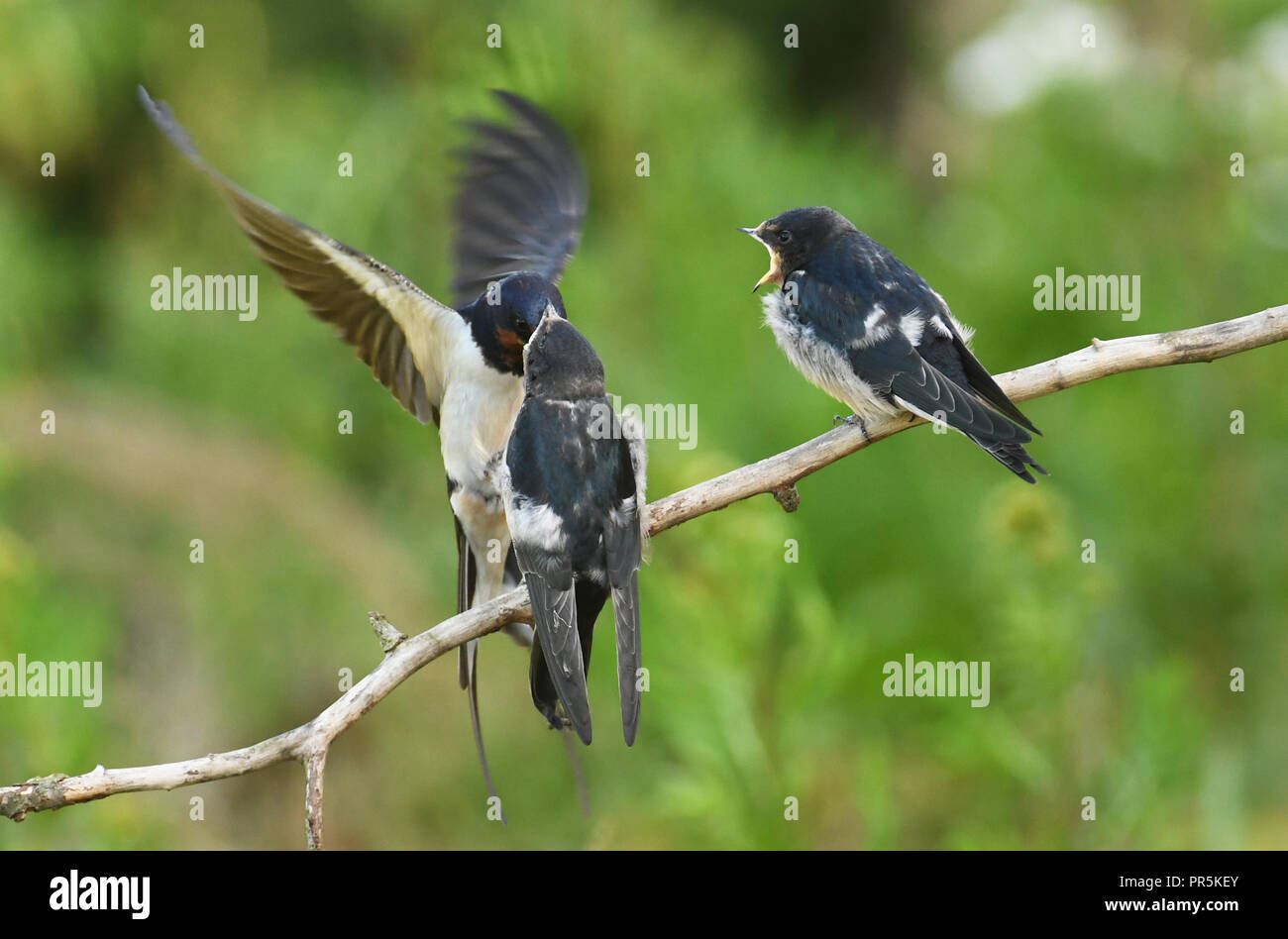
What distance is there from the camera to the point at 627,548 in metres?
1.70

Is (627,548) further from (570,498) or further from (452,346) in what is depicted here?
(452,346)

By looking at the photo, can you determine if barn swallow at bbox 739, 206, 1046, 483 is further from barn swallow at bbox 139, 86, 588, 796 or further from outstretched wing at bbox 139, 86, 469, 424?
outstretched wing at bbox 139, 86, 469, 424

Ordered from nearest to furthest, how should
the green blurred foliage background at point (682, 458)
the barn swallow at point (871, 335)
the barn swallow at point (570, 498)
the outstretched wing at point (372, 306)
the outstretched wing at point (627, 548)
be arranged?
the outstretched wing at point (627, 548), the barn swallow at point (570, 498), the barn swallow at point (871, 335), the outstretched wing at point (372, 306), the green blurred foliage background at point (682, 458)

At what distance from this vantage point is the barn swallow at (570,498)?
1.67 m

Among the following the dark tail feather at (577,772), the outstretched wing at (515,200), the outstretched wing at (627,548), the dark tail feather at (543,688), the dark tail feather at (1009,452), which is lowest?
the dark tail feather at (577,772)

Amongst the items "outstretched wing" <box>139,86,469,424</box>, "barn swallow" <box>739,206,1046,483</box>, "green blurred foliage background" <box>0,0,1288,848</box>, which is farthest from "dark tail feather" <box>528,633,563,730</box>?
"green blurred foliage background" <box>0,0,1288,848</box>

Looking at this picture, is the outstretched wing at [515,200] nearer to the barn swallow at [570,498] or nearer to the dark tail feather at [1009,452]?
the barn swallow at [570,498]

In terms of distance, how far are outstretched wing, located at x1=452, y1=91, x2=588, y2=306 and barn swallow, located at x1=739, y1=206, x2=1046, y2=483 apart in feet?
2.23

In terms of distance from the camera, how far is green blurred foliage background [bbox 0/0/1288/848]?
2.68 meters

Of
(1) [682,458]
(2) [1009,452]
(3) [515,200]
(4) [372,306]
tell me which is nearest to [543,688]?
(2) [1009,452]

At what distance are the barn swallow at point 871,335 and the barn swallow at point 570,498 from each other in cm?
39

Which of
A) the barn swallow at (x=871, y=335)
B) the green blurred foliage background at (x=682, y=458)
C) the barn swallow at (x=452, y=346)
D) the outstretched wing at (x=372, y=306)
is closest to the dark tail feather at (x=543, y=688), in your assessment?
the barn swallow at (x=452, y=346)

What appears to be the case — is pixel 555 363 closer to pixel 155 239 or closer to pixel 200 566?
pixel 200 566

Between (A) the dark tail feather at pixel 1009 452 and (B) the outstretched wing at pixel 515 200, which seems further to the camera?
(B) the outstretched wing at pixel 515 200
